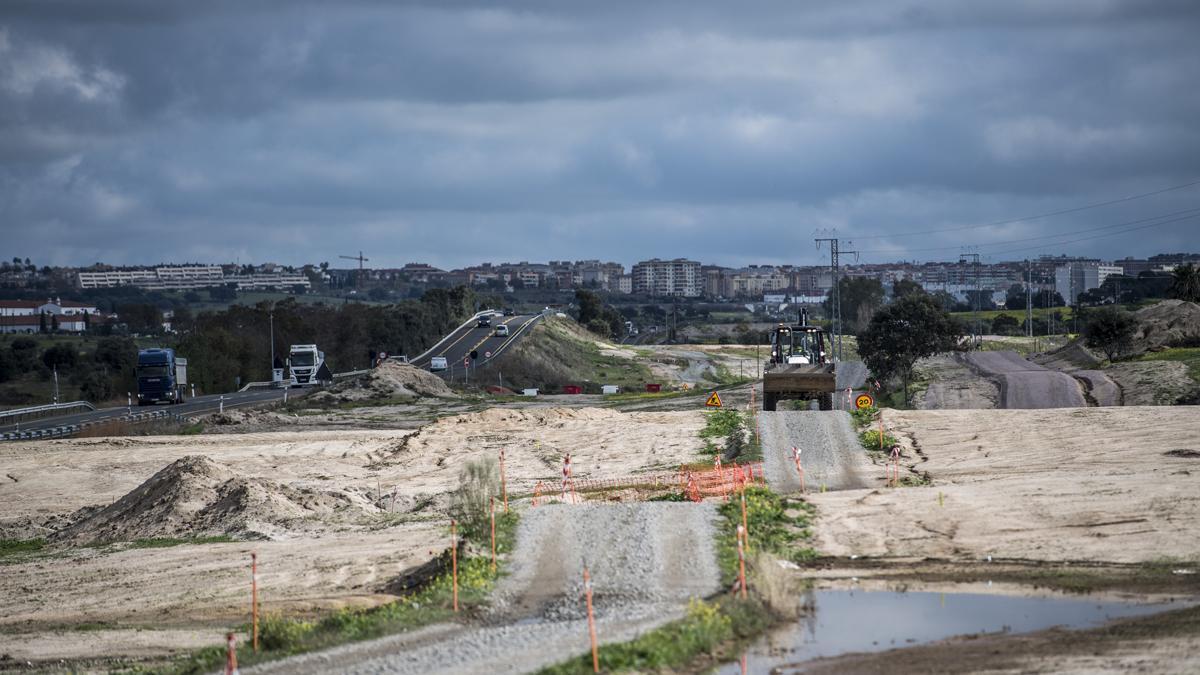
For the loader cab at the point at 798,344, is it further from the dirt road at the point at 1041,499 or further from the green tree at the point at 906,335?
the green tree at the point at 906,335

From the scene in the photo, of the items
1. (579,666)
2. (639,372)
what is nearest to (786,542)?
(579,666)

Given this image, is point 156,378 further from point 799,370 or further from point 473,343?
point 799,370

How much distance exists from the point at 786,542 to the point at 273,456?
93.8 feet

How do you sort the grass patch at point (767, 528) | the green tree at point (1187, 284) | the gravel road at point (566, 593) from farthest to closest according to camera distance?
the green tree at point (1187, 284)
the grass patch at point (767, 528)
the gravel road at point (566, 593)

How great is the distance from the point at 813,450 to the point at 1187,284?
2573 inches

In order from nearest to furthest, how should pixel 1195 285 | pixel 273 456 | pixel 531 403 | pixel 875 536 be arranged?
1. pixel 875 536
2. pixel 273 456
3. pixel 531 403
4. pixel 1195 285

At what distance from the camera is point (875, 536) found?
94.4ft

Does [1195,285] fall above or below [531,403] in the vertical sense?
above

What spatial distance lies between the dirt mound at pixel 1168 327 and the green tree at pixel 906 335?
1131 centimetres

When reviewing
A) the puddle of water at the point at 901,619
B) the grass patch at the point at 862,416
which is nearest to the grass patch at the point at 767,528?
the puddle of water at the point at 901,619

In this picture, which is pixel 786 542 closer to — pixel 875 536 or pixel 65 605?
pixel 875 536

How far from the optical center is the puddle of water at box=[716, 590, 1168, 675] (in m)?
21.5

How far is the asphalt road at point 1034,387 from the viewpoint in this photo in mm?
56375

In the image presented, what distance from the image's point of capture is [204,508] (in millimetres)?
37375
